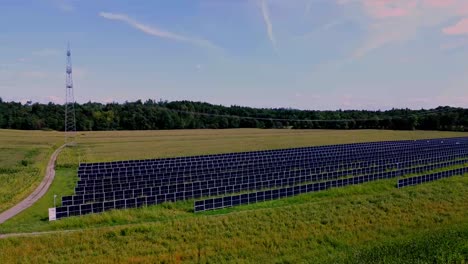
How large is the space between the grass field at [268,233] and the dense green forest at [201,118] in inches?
4067

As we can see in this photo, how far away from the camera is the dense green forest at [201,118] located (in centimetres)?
12562

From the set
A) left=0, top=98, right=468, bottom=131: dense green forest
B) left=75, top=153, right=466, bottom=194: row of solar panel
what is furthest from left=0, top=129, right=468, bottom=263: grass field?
left=0, top=98, right=468, bottom=131: dense green forest

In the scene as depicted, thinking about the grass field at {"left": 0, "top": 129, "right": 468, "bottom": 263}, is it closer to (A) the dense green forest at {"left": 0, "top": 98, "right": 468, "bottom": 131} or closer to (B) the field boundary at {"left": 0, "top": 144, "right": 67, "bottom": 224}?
(B) the field boundary at {"left": 0, "top": 144, "right": 67, "bottom": 224}

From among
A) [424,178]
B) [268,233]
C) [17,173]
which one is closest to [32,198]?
[17,173]

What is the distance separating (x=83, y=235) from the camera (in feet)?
69.8

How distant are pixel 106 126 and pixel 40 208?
346ft

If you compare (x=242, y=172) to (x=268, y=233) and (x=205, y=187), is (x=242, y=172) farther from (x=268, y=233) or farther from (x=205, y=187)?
(x=268, y=233)

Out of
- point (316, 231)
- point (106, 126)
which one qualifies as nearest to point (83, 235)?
point (316, 231)

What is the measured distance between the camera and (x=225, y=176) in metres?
40.3

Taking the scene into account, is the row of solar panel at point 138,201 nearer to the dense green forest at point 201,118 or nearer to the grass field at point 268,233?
the grass field at point 268,233

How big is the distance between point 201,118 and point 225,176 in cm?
11338

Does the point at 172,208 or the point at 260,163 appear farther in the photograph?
the point at 260,163

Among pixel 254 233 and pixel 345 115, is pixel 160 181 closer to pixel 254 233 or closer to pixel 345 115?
pixel 254 233

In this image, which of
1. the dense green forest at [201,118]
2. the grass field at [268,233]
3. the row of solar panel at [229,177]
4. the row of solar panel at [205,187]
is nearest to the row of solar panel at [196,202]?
the grass field at [268,233]
